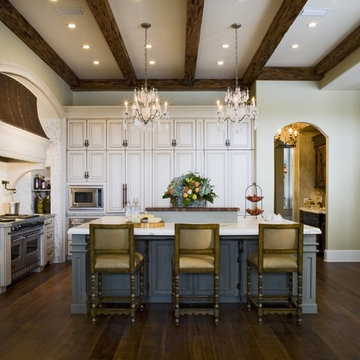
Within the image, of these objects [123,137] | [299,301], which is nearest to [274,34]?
[123,137]

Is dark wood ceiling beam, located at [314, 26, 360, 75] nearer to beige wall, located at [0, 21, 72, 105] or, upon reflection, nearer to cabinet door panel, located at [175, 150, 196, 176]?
cabinet door panel, located at [175, 150, 196, 176]

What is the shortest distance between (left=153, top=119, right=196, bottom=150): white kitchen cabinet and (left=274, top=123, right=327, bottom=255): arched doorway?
8.58 ft

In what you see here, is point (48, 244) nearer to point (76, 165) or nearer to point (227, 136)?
point (76, 165)

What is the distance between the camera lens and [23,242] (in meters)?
4.95

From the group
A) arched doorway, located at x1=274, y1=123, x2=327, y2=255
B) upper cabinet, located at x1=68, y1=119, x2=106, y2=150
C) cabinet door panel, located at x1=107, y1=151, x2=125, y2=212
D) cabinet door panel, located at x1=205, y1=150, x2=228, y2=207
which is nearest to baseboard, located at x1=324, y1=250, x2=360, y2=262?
arched doorway, located at x1=274, y1=123, x2=327, y2=255

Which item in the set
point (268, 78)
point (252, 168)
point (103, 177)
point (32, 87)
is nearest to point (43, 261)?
point (103, 177)

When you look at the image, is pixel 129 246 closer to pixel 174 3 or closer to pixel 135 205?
pixel 135 205

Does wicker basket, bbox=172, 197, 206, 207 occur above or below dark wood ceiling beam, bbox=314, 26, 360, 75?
below

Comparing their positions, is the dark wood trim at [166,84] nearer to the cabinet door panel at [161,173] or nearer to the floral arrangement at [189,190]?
the cabinet door panel at [161,173]

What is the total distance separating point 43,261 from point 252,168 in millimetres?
3958

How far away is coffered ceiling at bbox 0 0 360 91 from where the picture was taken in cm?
401

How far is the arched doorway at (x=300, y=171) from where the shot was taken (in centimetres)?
799

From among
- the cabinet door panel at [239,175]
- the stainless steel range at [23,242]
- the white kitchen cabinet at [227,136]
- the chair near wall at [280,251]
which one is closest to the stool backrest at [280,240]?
the chair near wall at [280,251]

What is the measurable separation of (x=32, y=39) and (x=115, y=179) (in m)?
2.65
